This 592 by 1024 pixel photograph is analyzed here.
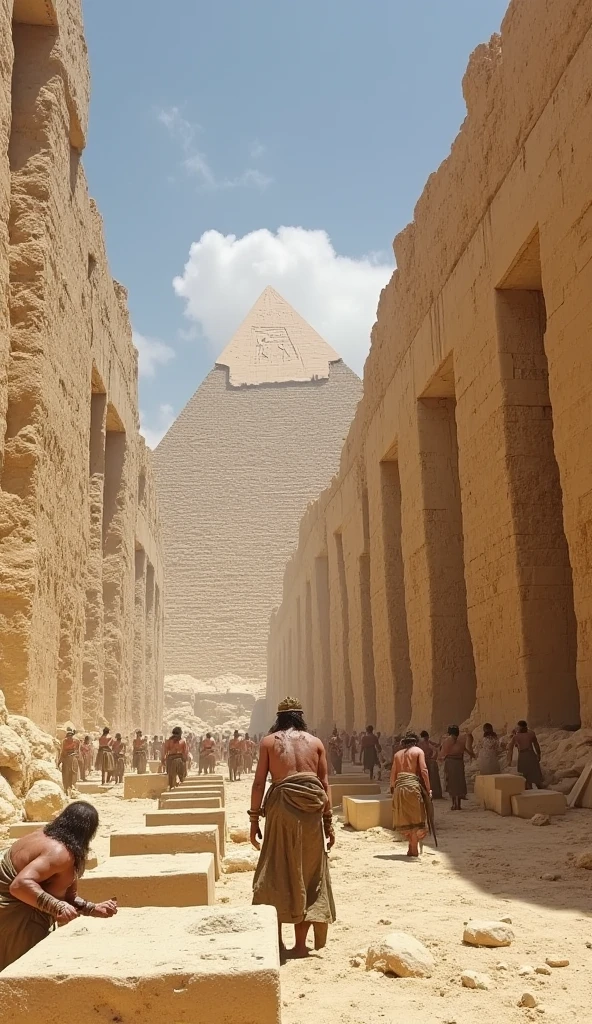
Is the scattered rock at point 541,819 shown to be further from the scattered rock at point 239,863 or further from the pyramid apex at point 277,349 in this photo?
the pyramid apex at point 277,349

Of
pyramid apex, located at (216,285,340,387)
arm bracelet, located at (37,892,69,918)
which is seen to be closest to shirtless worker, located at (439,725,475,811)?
arm bracelet, located at (37,892,69,918)

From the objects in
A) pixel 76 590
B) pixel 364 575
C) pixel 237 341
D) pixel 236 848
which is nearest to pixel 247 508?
pixel 237 341

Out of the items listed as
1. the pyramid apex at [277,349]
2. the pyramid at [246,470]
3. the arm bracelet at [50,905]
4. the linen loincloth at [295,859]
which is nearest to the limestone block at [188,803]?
the linen loincloth at [295,859]

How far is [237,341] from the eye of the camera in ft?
301

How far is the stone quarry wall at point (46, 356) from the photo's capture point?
31.7ft

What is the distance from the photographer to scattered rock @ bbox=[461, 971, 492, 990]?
3277 millimetres

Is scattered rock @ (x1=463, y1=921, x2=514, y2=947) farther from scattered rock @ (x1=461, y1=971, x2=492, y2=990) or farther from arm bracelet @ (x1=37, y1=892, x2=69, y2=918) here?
arm bracelet @ (x1=37, y1=892, x2=69, y2=918)

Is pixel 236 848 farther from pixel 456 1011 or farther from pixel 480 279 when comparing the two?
pixel 480 279

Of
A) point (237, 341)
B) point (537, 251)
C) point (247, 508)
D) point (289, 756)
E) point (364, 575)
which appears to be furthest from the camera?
point (237, 341)

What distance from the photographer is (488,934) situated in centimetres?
378

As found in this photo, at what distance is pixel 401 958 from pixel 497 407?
8.06 meters

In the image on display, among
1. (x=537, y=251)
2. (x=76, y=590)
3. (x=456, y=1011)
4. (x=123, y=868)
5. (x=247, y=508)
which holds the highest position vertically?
(x=247, y=508)

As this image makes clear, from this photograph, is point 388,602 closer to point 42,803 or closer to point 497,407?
point 497,407

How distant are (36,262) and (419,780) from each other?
721 cm
